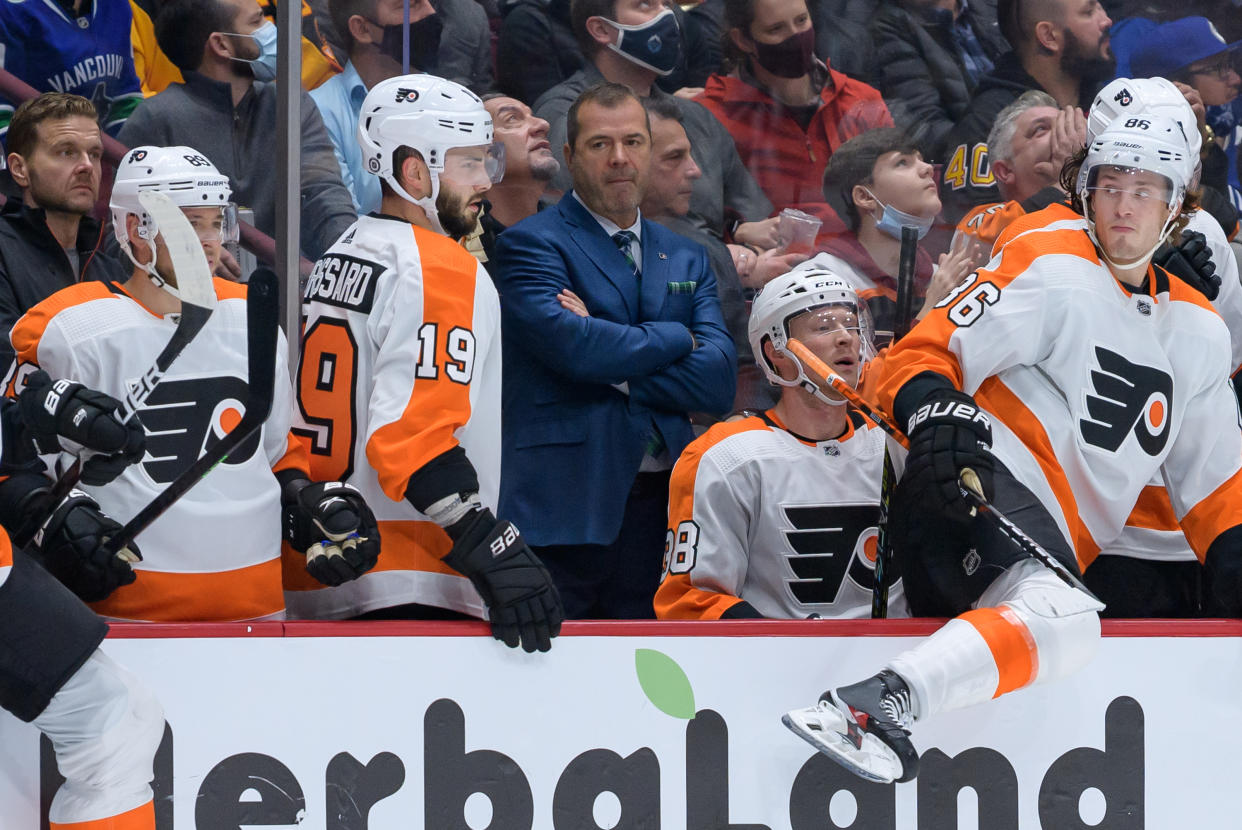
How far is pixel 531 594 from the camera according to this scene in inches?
95.1

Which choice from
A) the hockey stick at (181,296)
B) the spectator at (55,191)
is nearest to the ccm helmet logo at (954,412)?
the hockey stick at (181,296)

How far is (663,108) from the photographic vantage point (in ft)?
12.0

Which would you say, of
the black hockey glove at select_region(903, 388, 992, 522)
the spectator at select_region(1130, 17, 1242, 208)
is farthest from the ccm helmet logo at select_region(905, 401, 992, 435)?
the spectator at select_region(1130, 17, 1242, 208)

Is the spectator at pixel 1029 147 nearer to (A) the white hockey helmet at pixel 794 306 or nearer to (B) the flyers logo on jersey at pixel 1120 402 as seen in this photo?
(A) the white hockey helmet at pixel 794 306

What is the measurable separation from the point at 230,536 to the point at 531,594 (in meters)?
0.55

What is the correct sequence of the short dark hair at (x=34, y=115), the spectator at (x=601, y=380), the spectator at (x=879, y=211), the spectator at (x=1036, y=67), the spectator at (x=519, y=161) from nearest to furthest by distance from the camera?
the short dark hair at (x=34, y=115), the spectator at (x=601, y=380), the spectator at (x=519, y=161), the spectator at (x=879, y=211), the spectator at (x=1036, y=67)

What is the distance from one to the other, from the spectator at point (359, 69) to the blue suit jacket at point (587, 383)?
0.40 metres

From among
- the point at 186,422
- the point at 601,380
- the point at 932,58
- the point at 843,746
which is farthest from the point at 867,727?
the point at 932,58

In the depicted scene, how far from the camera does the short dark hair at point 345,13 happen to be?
344 centimetres

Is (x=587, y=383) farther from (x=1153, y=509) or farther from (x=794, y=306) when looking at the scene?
(x=1153, y=509)

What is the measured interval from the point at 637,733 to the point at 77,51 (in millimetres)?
2096

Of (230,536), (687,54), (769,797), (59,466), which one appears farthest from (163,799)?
(687,54)

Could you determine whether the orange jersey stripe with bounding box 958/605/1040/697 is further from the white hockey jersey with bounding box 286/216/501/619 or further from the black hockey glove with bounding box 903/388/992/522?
the white hockey jersey with bounding box 286/216/501/619

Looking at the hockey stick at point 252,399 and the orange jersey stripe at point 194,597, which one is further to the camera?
the orange jersey stripe at point 194,597
